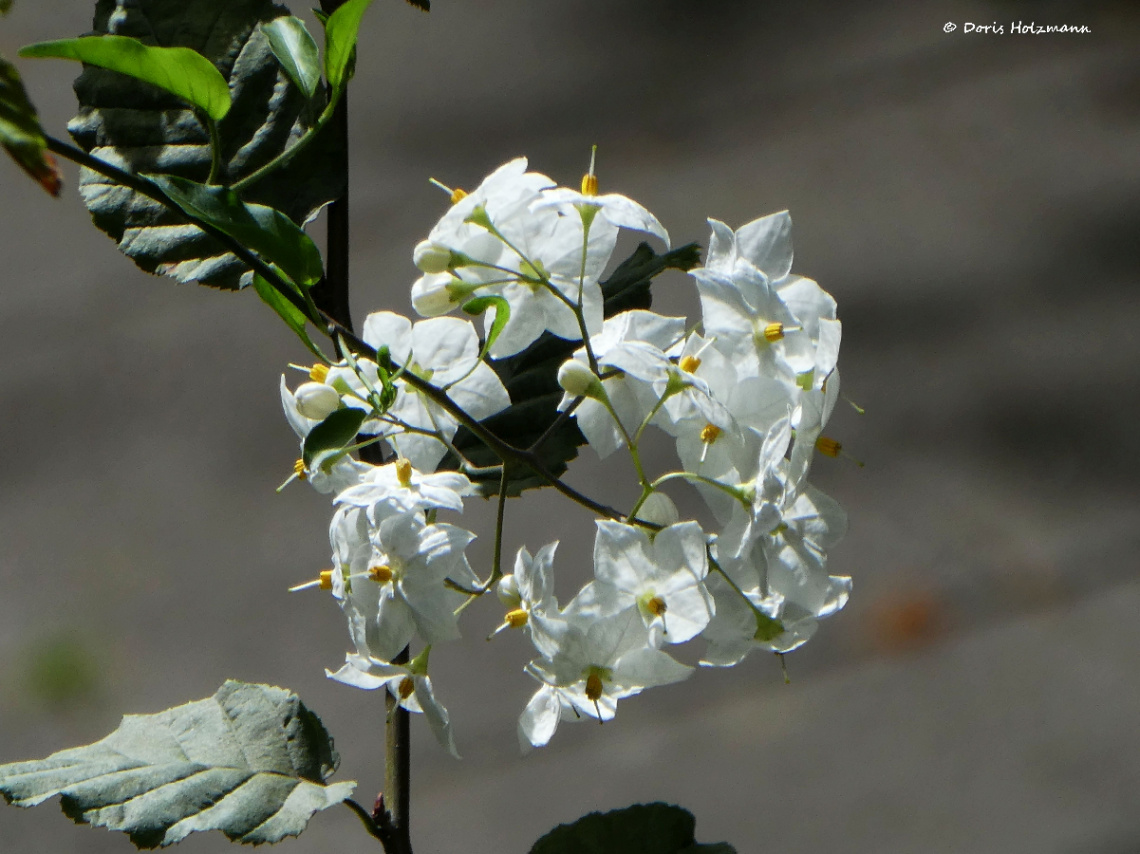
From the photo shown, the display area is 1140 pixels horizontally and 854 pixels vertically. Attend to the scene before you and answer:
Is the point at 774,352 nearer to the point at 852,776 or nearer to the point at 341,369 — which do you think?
the point at 341,369

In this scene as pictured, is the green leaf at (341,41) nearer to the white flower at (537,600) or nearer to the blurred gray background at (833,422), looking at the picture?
the white flower at (537,600)

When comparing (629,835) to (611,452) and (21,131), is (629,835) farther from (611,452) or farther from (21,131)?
(21,131)

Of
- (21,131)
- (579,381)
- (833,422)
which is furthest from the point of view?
(833,422)

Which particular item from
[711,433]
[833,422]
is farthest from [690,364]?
[833,422]

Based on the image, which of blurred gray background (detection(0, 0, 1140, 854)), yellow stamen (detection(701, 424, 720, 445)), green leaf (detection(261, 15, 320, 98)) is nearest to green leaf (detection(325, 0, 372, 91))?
green leaf (detection(261, 15, 320, 98))

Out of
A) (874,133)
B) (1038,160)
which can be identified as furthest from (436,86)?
(1038,160)

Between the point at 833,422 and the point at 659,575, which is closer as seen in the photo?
the point at 659,575
